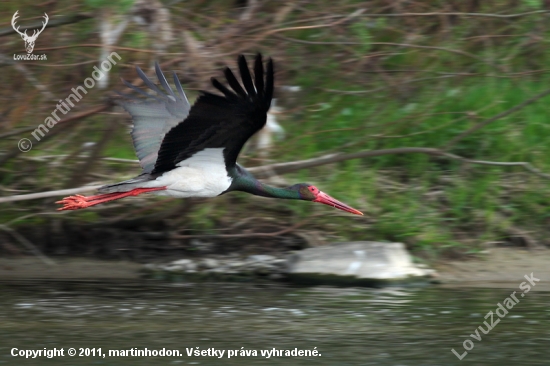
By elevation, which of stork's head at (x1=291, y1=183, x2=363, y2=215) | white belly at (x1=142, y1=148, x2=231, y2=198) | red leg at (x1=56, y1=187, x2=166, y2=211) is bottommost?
stork's head at (x1=291, y1=183, x2=363, y2=215)

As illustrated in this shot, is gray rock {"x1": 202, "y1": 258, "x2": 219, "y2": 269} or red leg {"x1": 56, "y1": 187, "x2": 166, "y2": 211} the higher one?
red leg {"x1": 56, "y1": 187, "x2": 166, "y2": 211}

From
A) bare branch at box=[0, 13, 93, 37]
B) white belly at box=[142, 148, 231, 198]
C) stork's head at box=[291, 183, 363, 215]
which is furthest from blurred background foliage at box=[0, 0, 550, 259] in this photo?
white belly at box=[142, 148, 231, 198]

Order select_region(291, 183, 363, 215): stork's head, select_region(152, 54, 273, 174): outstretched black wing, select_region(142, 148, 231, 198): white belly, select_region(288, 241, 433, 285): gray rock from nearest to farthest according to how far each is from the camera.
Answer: select_region(152, 54, 273, 174): outstretched black wing, select_region(142, 148, 231, 198): white belly, select_region(291, 183, 363, 215): stork's head, select_region(288, 241, 433, 285): gray rock

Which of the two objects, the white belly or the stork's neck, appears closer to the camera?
the white belly

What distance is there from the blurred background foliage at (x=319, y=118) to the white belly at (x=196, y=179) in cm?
127

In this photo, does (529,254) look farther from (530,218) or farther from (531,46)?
(531,46)

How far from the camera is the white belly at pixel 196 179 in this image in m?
6.15

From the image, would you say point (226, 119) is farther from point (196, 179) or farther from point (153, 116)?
point (153, 116)

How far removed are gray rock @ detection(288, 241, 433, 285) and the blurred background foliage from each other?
1.63 ft

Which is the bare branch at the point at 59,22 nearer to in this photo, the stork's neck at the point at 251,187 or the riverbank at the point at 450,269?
the riverbank at the point at 450,269

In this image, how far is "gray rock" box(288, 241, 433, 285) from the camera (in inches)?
280

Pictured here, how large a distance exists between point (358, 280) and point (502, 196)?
1844 mm

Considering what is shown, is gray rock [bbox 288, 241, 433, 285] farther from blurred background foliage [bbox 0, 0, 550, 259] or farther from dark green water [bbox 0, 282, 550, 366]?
blurred background foliage [bbox 0, 0, 550, 259]

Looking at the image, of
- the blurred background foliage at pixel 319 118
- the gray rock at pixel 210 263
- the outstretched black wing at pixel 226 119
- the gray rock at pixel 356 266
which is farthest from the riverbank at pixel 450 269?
the outstretched black wing at pixel 226 119
